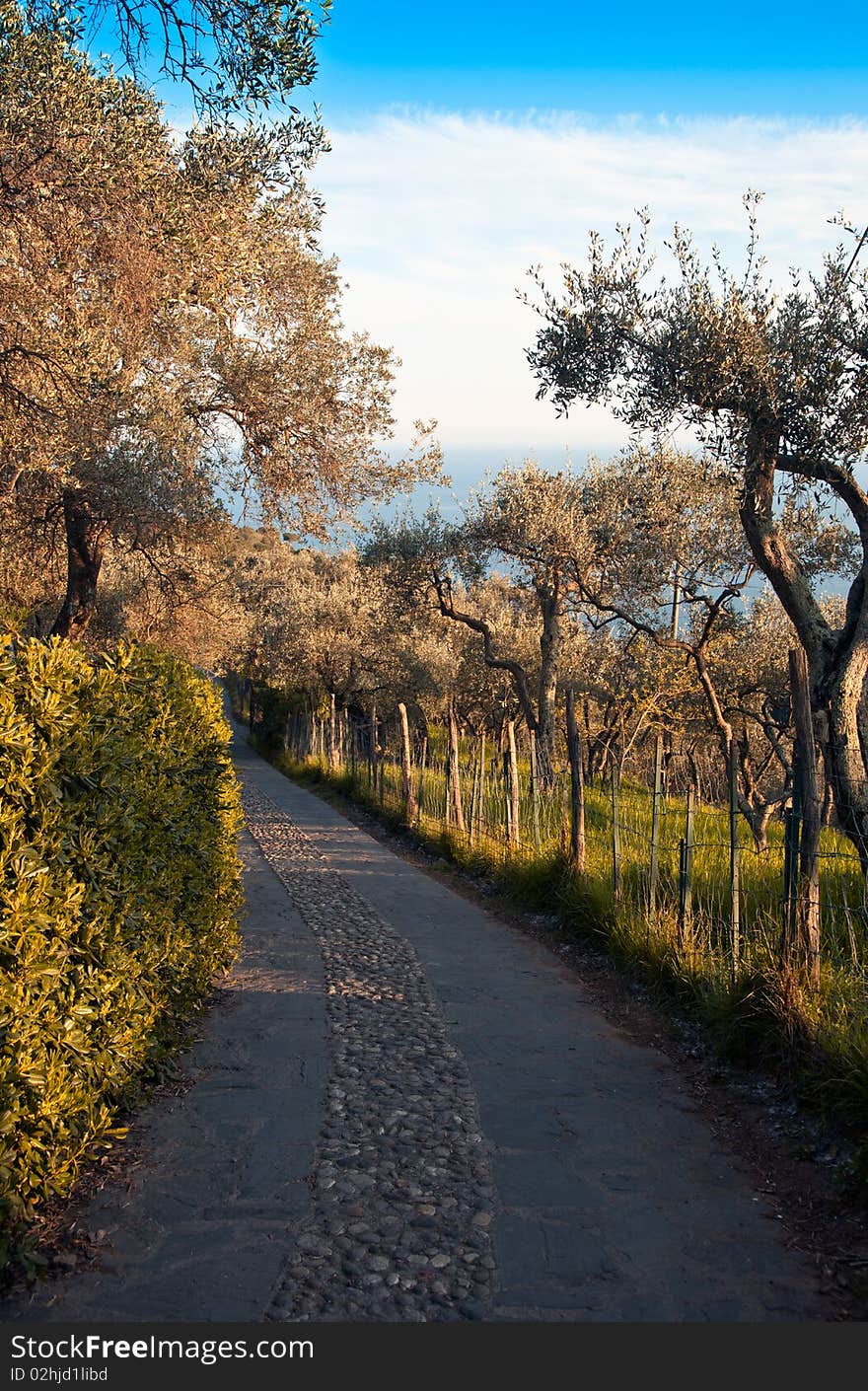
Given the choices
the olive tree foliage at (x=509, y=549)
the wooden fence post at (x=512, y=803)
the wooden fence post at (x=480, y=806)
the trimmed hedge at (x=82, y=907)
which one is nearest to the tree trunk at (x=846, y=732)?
the wooden fence post at (x=512, y=803)

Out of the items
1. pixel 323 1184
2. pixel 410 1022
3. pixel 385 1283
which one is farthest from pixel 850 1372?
pixel 410 1022

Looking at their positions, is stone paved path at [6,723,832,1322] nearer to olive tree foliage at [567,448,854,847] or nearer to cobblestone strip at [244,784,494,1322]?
cobblestone strip at [244,784,494,1322]

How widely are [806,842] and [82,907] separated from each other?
4479mm

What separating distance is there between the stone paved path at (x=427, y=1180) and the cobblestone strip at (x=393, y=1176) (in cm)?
1

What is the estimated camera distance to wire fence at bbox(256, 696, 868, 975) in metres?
7.34

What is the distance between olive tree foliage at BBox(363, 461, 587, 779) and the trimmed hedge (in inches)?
541

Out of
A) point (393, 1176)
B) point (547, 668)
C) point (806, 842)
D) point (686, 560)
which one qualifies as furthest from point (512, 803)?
point (547, 668)

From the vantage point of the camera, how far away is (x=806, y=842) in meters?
6.63

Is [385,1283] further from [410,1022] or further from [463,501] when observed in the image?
[463,501]

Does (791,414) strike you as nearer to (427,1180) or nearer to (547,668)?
(427,1180)

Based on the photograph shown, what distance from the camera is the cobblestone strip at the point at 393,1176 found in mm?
3865

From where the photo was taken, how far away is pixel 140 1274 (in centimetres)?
401

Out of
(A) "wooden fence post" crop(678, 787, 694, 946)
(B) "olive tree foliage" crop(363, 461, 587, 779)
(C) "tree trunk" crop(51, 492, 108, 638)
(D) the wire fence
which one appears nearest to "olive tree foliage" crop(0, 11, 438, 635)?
(C) "tree trunk" crop(51, 492, 108, 638)

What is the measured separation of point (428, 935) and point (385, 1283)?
636 cm
